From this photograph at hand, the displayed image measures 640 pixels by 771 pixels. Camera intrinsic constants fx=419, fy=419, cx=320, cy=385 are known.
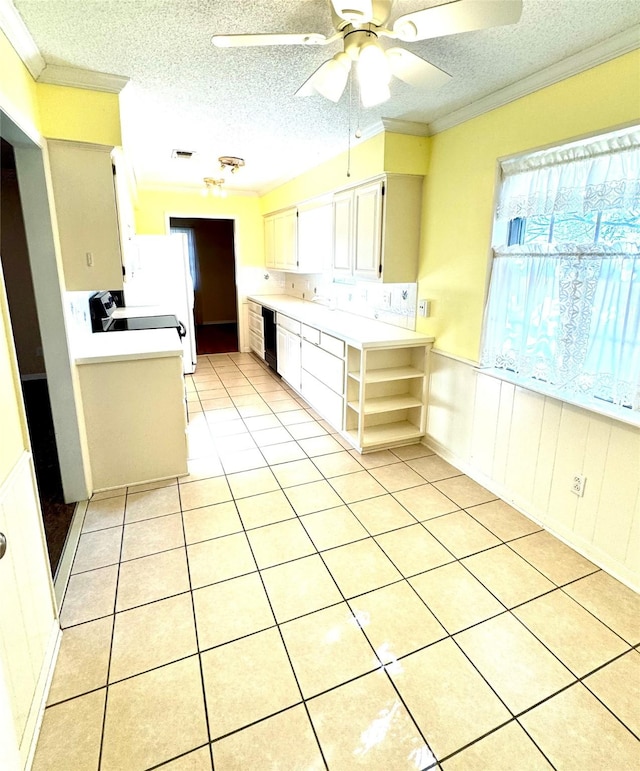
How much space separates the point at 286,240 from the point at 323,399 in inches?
95.1

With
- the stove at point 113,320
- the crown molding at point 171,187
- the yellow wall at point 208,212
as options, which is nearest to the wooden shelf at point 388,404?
the stove at point 113,320

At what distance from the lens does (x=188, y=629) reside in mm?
1725

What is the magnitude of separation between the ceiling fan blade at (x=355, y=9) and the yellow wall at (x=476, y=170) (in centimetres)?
128

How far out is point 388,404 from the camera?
11.1 ft

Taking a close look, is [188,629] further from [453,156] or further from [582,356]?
[453,156]

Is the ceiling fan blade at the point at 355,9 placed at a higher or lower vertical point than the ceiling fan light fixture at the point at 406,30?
higher

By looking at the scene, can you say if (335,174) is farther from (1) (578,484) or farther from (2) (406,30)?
(1) (578,484)

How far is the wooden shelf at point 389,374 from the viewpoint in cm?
318

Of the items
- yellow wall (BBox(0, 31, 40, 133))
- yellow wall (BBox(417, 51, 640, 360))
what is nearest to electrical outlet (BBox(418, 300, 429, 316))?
yellow wall (BBox(417, 51, 640, 360))

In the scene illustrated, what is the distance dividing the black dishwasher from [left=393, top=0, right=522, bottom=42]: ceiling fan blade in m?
3.89

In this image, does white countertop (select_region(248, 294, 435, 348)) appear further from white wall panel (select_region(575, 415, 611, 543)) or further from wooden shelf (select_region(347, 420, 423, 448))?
white wall panel (select_region(575, 415, 611, 543))

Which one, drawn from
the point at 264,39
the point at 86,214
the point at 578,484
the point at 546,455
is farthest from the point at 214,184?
the point at 578,484

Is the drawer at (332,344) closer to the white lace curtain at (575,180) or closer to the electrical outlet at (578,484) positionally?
the white lace curtain at (575,180)

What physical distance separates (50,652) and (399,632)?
134cm
